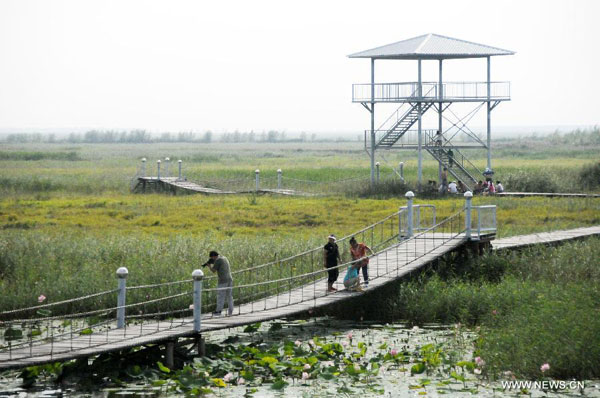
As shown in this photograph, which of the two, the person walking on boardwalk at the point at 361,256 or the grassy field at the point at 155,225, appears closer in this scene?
the person walking on boardwalk at the point at 361,256

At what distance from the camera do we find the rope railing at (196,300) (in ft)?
66.1

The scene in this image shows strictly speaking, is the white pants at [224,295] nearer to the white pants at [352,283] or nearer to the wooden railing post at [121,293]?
the wooden railing post at [121,293]

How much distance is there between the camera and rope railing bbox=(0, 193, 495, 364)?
66.1 ft

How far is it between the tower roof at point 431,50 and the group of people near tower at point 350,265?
88.8 feet

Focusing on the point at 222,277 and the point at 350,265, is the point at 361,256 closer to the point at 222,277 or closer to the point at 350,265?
the point at 350,265

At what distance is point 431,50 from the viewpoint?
5162 centimetres

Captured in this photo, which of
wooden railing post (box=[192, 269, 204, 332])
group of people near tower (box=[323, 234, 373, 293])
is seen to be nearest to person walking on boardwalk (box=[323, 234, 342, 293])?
group of people near tower (box=[323, 234, 373, 293])

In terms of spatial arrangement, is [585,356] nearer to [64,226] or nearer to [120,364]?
[120,364]

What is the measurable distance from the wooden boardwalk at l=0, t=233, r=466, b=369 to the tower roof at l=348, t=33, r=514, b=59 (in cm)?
2126

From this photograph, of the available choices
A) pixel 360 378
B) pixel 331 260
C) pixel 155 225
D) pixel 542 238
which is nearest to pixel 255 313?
pixel 331 260

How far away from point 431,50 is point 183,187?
48.2 ft

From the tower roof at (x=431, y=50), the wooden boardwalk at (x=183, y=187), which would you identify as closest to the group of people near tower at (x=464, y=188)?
the tower roof at (x=431, y=50)

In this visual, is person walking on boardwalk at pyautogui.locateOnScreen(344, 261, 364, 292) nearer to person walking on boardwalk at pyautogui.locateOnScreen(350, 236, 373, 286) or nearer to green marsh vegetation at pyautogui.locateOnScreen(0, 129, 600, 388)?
person walking on boardwalk at pyautogui.locateOnScreen(350, 236, 373, 286)

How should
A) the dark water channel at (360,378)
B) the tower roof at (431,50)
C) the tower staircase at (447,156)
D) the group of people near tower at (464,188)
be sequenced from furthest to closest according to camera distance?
the tower staircase at (447,156) → the tower roof at (431,50) → the group of people near tower at (464,188) → the dark water channel at (360,378)
